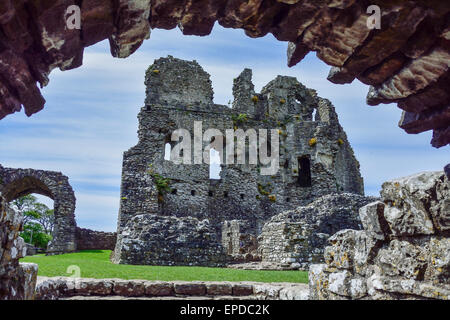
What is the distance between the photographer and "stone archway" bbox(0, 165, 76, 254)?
22.4m

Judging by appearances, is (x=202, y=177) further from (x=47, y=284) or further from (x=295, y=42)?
(x=295, y=42)

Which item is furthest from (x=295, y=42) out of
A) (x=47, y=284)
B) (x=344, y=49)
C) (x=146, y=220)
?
(x=146, y=220)

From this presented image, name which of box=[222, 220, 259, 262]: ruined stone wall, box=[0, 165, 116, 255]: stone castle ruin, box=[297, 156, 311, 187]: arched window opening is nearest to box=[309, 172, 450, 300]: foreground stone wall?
box=[222, 220, 259, 262]: ruined stone wall

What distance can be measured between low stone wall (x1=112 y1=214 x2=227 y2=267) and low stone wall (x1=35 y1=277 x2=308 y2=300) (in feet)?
19.8

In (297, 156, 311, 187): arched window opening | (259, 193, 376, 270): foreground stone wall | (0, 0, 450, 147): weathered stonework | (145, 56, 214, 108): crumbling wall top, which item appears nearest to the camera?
(0, 0, 450, 147): weathered stonework

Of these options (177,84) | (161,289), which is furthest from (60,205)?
(161,289)

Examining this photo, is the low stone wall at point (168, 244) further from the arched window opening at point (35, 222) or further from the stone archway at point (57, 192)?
the arched window opening at point (35, 222)

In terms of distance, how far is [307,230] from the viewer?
14.1m

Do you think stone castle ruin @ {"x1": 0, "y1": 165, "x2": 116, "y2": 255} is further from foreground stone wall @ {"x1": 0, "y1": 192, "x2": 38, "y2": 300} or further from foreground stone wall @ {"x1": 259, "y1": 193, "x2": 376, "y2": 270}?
foreground stone wall @ {"x1": 0, "y1": 192, "x2": 38, "y2": 300}

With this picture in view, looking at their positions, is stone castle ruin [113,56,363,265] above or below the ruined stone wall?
above

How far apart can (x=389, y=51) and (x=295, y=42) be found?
2.83ft

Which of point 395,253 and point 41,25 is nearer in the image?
point 41,25

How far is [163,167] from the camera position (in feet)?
78.6

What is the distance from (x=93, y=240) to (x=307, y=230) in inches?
625
